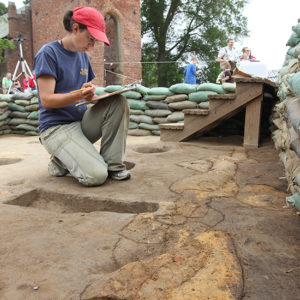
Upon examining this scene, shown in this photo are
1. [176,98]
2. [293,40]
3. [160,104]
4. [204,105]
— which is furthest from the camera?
[160,104]

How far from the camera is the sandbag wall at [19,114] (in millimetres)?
5773

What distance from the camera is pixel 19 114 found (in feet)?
19.4

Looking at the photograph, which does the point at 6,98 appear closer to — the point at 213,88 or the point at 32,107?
the point at 32,107

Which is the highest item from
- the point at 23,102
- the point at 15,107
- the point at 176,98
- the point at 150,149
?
the point at 176,98

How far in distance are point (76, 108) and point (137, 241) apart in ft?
4.32

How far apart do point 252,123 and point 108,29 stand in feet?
35.1

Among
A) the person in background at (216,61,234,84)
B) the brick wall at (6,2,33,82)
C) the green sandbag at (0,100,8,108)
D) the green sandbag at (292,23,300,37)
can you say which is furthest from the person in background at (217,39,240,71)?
the brick wall at (6,2,33,82)

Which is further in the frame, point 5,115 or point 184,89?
point 5,115

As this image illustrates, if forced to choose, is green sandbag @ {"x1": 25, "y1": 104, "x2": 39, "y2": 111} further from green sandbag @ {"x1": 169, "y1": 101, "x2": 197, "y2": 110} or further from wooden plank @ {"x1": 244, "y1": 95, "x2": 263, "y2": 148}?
wooden plank @ {"x1": 244, "y1": 95, "x2": 263, "y2": 148}

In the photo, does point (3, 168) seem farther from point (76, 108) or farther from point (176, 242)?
point (176, 242)

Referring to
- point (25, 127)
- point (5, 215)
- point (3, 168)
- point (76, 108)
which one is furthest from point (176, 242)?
point (25, 127)

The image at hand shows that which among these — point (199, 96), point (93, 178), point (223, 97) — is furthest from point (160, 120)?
point (93, 178)

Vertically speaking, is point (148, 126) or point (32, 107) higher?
point (32, 107)

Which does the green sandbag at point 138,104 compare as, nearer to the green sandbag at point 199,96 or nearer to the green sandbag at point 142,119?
the green sandbag at point 142,119
